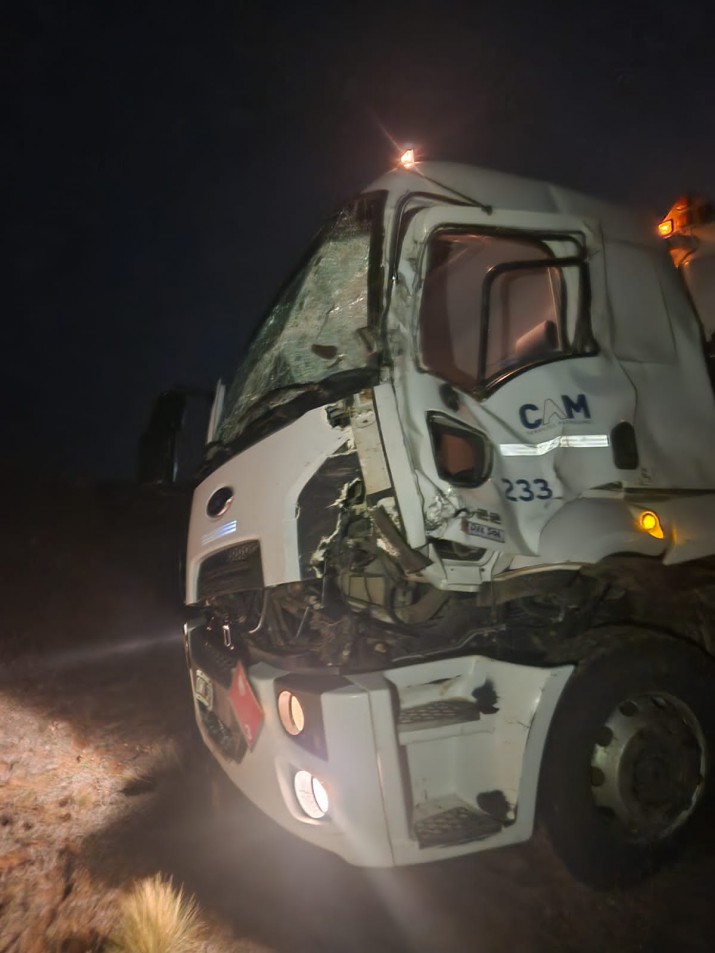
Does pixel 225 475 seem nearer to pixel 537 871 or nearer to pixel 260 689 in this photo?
pixel 260 689

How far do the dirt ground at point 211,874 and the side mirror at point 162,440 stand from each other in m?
0.31

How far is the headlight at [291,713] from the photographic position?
2.96 m

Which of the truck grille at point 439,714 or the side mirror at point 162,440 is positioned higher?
the side mirror at point 162,440

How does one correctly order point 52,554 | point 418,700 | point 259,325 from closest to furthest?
point 418,700
point 259,325
point 52,554

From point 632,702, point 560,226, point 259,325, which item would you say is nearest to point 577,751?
point 632,702

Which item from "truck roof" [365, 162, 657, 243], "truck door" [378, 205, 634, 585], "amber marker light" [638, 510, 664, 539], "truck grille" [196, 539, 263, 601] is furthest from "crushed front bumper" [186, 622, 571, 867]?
"truck roof" [365, 162, 657, 243]

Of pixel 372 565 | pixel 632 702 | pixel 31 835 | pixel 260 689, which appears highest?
pixel 372 565

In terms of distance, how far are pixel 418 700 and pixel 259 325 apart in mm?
2442

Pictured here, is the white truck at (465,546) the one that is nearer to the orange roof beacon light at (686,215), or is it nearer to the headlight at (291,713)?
the headlight at (291,713)

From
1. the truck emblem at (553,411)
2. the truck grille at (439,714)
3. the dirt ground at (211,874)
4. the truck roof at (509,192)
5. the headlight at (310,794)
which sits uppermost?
the truck roof at (509,192)

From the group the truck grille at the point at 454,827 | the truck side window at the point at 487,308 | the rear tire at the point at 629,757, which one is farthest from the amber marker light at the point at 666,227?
the truck grille at the point at 454,827

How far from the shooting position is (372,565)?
3.39 metres

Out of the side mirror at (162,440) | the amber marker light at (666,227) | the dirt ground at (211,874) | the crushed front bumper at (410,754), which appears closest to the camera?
the crushed front bumper at (410,754)

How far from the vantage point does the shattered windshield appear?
3.43 meters
